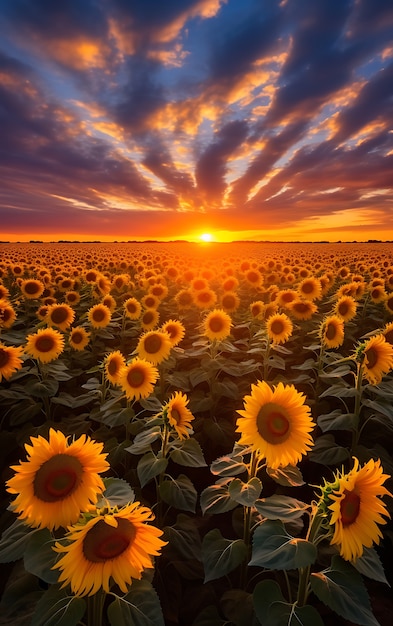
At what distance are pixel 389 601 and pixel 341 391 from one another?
1.96 meters

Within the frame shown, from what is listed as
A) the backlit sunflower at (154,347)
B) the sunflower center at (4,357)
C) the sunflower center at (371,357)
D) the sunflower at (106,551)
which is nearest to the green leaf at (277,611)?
the sunflower at (106,551)

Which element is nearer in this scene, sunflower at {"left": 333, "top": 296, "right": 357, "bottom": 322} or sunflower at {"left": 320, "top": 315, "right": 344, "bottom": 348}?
sunflower at {"left": 320, "top": 315, "right": 344, "bottom": 348}

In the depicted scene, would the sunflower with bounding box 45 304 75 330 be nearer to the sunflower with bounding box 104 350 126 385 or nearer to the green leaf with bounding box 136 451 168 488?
the sunflower with bounding box 104 350 126 385

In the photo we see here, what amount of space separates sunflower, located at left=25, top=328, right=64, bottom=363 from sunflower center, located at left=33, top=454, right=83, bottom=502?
12.5 feet

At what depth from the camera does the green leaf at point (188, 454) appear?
3.11 m

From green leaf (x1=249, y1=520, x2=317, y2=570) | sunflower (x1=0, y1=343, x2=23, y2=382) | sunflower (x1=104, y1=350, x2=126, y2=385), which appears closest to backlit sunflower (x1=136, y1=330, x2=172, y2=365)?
sunflower (x1=104, y1=350, x2=126, y2=385)

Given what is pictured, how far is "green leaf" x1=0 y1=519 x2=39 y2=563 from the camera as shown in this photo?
6.72 ft

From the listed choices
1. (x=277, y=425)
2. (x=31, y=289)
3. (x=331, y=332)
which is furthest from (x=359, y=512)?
(x=31, y=289)

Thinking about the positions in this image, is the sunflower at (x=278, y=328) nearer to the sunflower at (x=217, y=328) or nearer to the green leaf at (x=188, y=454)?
the sunflower at (x=217, y=328)

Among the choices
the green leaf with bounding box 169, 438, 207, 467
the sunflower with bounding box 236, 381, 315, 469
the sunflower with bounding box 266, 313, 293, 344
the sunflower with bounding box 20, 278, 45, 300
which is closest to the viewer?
the sunflower with bounding box 236, 381, 315, 469

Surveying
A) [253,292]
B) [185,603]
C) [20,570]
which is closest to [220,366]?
[185,603]

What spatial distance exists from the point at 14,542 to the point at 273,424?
5.81ft

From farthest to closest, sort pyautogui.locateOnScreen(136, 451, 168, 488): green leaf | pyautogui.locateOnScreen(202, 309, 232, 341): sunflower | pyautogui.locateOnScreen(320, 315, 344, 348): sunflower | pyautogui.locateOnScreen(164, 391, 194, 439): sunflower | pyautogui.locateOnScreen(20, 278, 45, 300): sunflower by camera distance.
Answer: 1. pyautogui.locateOnScreen(20, 278, 45, 300): sunflower
2. pyautogui.locateOnScreen(202, 309, 232, 341): sunflower
3. pyautogui.locateOnScreen(320, 315, 344, 348): sunflower
4. pyautogui.locateOnScreen(164, 391, 194, 439): sunflower
5. pyautogui.locateOnScreen(136, 451, 168, 488): green leaf

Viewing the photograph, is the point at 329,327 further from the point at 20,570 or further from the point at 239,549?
the point at 20,570
